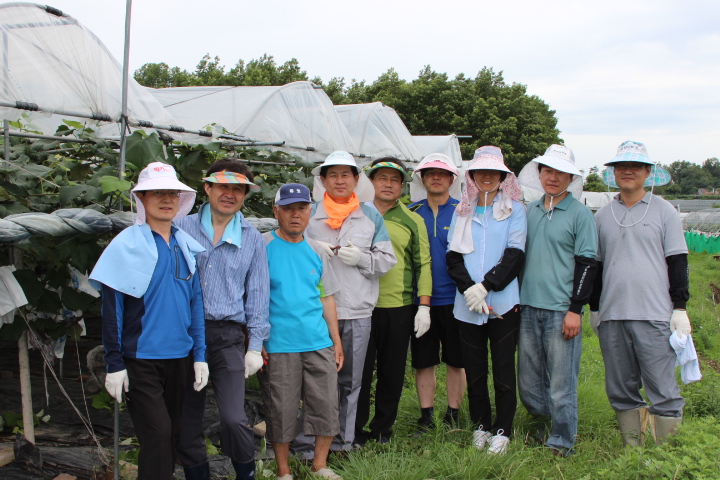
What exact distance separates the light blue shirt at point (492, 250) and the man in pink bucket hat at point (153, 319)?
1.65 meters

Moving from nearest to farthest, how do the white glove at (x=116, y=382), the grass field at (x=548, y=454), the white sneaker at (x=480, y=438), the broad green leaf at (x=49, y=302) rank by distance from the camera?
the white glove at (x=116, y=382) < the grass field at (x=548, y=454) < the broad green leaf at (x=49, y=302) < the white sneaker at (x=480, y=438)

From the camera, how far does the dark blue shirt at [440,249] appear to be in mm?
3818

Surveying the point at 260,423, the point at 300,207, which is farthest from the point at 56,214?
the point at 260,423

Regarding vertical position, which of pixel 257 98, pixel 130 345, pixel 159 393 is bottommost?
pixel 159 393

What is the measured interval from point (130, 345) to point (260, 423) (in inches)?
75.2

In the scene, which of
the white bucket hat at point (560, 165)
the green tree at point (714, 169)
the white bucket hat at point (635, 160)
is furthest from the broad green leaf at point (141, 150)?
the green tree at point (714, 169)

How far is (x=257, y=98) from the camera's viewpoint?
945 centimetres

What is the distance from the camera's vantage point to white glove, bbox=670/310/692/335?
10.7 feet

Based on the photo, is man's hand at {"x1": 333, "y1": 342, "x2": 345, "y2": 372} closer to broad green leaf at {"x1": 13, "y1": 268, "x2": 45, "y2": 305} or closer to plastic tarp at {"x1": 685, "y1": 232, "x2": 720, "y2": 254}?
broad green leaf at {"x1": 13, "y1": 268, "x2": 45, "y2": 305}

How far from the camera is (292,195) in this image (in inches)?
121

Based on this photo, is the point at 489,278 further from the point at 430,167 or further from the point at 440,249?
the point at 430,167

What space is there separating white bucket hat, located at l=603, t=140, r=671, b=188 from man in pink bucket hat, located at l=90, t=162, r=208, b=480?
243 cm

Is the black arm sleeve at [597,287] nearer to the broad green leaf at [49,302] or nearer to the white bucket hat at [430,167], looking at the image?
the white bucket hat at [430,167]

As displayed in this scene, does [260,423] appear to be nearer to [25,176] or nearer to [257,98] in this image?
[25,176]
